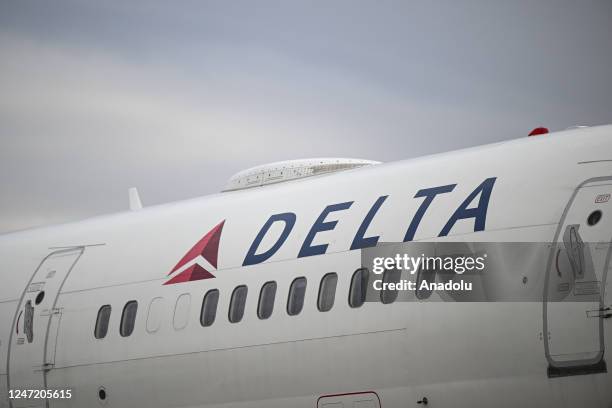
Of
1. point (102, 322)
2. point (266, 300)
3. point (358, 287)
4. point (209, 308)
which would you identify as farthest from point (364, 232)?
point (102, 322)

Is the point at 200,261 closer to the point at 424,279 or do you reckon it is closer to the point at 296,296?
the point at 296,296

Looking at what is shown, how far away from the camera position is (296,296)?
41.7 ft

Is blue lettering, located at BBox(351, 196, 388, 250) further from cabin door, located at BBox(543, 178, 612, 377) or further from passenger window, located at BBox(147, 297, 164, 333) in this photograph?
passenger window, located at BBox(147, 297, 164, 333)

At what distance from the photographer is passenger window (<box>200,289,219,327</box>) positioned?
1370cm

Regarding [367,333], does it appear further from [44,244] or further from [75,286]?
[44,244]

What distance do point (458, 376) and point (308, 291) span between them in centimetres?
275

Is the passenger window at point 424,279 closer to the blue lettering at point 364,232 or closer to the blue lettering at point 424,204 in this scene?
the blue lettering at point 424,204

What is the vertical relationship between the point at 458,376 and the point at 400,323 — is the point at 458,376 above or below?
below

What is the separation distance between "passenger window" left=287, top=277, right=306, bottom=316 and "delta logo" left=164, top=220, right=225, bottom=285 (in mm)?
1856

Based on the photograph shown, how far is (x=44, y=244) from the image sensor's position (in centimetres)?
1802

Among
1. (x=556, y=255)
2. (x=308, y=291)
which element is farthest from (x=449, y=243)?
(x=308, y=291)

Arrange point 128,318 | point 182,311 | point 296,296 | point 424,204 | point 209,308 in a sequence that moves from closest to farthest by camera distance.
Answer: point 424,204
point 296,296
point 209,308
point 182,311
point 128,318

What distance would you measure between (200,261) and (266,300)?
191cm

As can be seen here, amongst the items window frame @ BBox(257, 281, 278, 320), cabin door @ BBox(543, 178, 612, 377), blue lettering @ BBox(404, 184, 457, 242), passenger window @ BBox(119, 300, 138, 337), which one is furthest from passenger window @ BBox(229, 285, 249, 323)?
cabin door @ BBox(543, 178, 612, 377)
